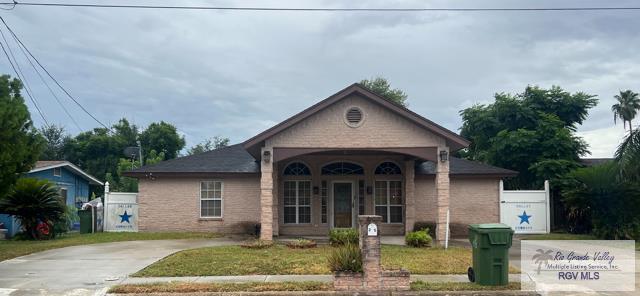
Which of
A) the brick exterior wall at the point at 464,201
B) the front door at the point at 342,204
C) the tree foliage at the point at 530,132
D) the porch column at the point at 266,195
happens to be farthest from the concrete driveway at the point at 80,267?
the tree foliage at the point at 530,132

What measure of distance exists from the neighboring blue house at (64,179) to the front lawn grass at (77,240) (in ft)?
11.0

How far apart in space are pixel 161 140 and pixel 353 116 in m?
36.6

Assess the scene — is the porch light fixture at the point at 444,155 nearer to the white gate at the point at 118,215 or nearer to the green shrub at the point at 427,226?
the green shrub at the point at 427,226

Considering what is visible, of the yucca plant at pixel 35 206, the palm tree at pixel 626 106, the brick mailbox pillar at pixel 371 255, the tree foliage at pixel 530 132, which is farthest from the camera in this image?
the palm tree at pixel 626 106

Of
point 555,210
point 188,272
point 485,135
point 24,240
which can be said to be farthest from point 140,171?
point 485,135

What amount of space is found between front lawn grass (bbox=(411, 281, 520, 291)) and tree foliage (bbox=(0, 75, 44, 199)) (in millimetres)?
9298

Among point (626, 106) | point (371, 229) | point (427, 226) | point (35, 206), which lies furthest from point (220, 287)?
point (626, 106)

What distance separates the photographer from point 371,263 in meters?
10.1

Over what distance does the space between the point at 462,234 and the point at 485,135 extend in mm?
13413

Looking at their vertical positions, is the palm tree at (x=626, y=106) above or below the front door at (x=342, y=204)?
above

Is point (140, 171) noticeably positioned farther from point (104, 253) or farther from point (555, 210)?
point (555, 210)

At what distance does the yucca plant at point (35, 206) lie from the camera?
19.2 m

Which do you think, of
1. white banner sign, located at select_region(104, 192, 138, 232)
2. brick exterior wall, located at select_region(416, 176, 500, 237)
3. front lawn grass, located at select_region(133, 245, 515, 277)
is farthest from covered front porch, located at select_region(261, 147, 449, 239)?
white banner sign, located at select_region(104, 192, 138, 232)

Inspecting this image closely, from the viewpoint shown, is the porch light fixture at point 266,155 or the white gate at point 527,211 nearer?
the porch light fixture at point 266,155
